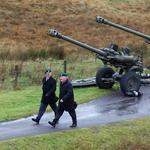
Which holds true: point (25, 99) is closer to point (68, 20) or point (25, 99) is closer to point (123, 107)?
point (123, 107)

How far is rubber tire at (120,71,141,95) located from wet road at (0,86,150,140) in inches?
13.5

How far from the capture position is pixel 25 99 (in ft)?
75.2

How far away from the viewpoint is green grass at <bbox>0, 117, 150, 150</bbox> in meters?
16.1

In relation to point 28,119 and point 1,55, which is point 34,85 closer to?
point 28,119

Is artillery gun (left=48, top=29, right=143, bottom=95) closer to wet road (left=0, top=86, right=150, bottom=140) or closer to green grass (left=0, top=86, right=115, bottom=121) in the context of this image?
wet road (left=0, top=86, right=150, bottom=140)

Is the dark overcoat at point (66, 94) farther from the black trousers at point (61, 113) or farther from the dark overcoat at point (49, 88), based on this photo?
the dark overcoat at point (49, 88)

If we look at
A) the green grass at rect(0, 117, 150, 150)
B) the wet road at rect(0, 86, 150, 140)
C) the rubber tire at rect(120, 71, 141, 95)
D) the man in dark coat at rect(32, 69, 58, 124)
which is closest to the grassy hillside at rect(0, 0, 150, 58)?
the rubber tire at rect(120, 71, 141, 95)

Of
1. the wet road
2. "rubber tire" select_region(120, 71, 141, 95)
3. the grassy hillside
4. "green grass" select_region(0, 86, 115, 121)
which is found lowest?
the wet road

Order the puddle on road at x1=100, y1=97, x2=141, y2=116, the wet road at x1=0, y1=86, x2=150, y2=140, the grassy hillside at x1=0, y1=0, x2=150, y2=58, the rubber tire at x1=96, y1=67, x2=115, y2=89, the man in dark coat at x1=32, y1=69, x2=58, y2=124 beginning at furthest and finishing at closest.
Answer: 1. the grassy hillside at x1=0, y1=0, x2=150, y2=58
2. the rubber tire at x1=96, y1=67, x2=115, y2=89
3. the puddle on road at x1=100, y1=97, x2=141, y2=116
4. the man in dark coat at x1=32, y1=69, x2=58, y2=124
5. the wet road at x1=0, y1=86, x2=150, y2=140

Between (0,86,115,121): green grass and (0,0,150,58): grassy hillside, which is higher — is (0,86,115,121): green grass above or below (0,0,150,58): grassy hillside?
below

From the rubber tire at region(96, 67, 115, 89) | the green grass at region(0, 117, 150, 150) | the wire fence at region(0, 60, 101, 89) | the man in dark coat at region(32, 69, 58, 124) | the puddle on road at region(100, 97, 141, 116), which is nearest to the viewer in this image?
the green grass at region(0, 117, 150, 150)

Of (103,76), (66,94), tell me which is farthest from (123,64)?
(66,94)

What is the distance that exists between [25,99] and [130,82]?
4.01m

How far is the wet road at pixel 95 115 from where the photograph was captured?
17.7m
